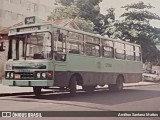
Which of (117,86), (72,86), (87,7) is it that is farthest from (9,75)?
(117,86)

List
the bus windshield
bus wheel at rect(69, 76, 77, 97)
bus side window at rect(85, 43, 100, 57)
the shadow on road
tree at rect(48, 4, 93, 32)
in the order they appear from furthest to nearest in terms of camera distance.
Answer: bus side window at rect(85, 43, 100, 57) → bus wheel at rect(69, 76, 77, 97) → the shadow on road → the bus windshield → tree at rect(48, 4, 93, 32)

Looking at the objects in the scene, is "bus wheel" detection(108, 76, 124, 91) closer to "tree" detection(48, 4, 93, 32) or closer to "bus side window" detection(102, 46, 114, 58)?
"bus side window" detection(102, 46, 114, 58)

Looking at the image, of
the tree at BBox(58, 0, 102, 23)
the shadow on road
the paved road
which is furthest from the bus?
the tree at BBox(58, 0, 102, 23)

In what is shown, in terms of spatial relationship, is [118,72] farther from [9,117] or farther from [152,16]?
[9,117]

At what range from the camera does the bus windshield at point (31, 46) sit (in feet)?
22.1

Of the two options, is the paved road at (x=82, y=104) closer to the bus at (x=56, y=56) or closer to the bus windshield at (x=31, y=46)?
the bus at (x=56, y=56)

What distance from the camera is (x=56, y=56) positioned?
747 cm

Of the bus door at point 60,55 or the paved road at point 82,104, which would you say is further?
the bus door at point 60,55

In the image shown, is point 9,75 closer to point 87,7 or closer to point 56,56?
point 56,56

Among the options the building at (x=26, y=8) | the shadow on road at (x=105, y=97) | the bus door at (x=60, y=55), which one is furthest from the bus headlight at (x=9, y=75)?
the building at (x=26, y=8)

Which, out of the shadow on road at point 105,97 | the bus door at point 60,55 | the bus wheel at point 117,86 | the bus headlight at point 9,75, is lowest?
the shadow on road at point 105,97

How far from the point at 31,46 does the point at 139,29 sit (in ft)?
7.11

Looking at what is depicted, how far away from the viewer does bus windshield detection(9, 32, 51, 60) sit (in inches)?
266

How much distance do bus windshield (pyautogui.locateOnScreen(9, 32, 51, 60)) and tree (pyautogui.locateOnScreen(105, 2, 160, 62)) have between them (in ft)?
5.25
